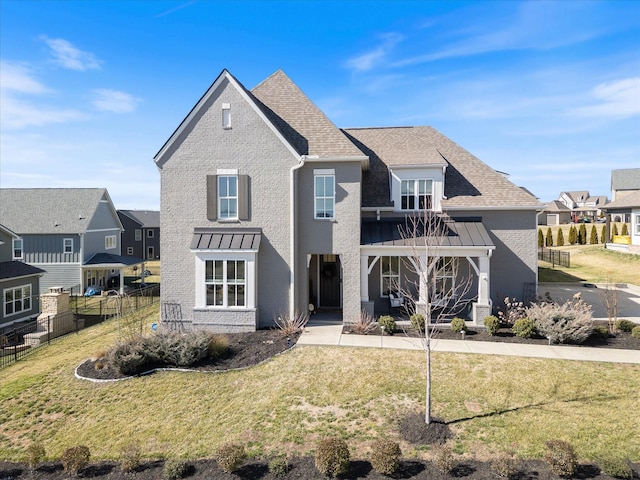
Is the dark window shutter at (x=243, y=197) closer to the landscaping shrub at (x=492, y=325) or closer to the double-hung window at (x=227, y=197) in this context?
the double-hung window at (x=227, y=197)

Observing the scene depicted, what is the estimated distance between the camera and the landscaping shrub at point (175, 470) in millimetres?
7340

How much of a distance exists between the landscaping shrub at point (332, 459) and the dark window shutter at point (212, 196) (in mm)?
11036

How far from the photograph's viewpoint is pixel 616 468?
6.89m

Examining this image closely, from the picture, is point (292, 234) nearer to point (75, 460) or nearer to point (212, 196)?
point (212, 196)

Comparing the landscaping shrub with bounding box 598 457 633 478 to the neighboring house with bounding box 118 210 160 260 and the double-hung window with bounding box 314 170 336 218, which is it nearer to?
the double-hung window with bounding box 314 170 336 218

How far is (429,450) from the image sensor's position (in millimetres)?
7820

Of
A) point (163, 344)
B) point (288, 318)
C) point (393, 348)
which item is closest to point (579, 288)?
point (393, 348)

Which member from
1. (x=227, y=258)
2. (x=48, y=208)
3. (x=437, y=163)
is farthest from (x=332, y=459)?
(x=48, y=208)

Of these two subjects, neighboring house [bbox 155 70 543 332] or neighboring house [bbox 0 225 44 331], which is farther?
neighboring house [bbox 0 225 44 331]

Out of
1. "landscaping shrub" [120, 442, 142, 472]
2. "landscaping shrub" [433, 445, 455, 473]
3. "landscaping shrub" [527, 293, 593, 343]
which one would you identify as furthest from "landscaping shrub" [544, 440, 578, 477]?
"landscaping shrub" [120, 442, 142, 472]

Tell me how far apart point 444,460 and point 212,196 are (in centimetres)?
1294

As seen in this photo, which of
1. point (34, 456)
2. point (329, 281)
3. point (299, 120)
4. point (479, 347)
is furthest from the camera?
point (329, 281)

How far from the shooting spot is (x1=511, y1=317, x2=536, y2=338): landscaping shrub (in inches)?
540

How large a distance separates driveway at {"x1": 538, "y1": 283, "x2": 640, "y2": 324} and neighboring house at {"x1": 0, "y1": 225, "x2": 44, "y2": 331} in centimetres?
3374
